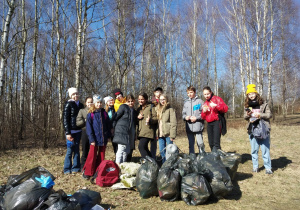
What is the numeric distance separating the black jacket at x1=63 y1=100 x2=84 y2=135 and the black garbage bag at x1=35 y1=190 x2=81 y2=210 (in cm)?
208

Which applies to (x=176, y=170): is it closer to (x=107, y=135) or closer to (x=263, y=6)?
(x=107, y=135)

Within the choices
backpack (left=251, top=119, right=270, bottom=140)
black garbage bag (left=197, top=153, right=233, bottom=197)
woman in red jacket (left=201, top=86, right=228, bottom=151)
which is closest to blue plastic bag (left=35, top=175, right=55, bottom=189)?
black garbage bag (left=197, top=153, right=233, bottom=197)

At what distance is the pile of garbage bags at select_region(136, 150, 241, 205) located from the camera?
316 centimetres

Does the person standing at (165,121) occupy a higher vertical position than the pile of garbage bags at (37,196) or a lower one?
higher

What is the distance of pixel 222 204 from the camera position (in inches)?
128

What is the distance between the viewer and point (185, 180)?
3.25 metres

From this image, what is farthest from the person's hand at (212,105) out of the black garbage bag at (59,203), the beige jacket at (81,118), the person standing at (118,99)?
the black garbage bag at (59,203)

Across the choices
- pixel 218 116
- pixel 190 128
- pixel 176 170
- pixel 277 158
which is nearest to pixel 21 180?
pixel 176 170

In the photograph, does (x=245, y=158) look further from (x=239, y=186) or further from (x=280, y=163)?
(x=239, y=186)

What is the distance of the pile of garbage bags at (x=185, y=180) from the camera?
3164 mm

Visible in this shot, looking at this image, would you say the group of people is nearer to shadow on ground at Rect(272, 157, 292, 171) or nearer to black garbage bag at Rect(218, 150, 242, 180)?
black garbage bag at Rect(218, 150, 242, 180)

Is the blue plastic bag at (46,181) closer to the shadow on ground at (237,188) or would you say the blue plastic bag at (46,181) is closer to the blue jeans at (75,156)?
the blue jeans at (75,156)

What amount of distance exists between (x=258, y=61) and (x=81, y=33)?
1061 cm

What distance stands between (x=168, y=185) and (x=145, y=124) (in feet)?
6.28
